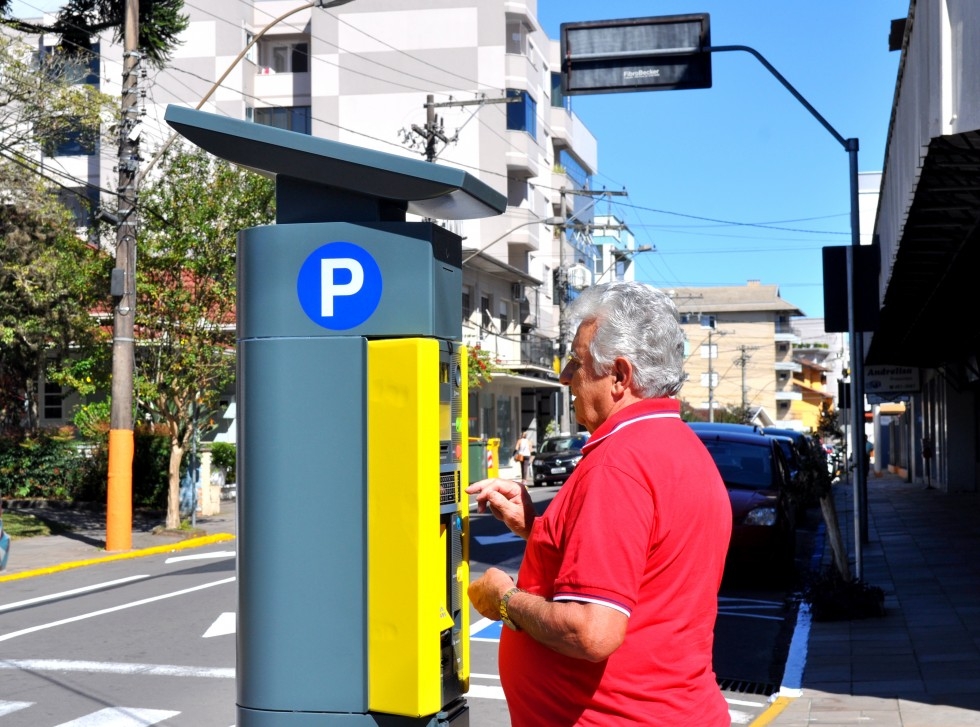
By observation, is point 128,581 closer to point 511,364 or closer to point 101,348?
point 101,348

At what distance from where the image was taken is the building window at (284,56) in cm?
4794

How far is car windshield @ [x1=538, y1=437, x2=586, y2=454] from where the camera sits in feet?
131

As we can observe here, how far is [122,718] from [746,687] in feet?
13.8

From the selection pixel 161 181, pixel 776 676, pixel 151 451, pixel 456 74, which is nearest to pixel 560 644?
pixel 776 676

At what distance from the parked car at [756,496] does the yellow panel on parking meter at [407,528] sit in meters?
9.88

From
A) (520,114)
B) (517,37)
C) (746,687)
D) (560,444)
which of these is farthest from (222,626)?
(517,37)

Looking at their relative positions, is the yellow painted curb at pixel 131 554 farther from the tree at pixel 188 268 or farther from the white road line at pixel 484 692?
the white road line at pixel 484 692

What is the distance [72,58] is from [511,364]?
28128mm

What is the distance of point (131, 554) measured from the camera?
722 inches

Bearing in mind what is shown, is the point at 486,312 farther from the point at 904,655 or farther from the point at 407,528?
the point at 407,528

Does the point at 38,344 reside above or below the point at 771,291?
below

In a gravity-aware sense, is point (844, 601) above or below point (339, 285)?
below

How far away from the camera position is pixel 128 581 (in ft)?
49.4

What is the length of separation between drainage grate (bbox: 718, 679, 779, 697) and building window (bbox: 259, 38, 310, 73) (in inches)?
1661
